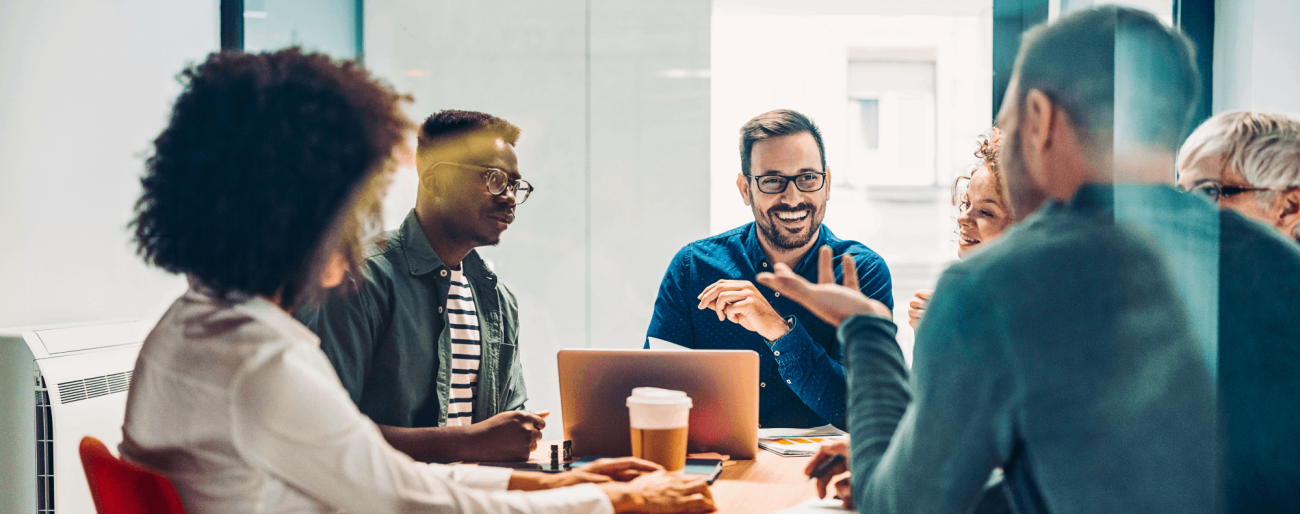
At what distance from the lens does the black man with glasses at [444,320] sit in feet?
4.98

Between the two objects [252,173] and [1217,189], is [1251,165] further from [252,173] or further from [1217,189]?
[252,173]

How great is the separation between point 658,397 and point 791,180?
1089 mm

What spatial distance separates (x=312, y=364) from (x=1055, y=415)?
75cm

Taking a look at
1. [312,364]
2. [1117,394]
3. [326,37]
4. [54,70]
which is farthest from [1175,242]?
[326,37]

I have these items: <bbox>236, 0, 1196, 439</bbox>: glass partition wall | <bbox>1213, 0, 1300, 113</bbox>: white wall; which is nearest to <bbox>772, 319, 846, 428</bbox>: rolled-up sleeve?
<bbox>1213, 0, 1300, 113</bbox>: white wall

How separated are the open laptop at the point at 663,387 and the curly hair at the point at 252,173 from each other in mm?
619

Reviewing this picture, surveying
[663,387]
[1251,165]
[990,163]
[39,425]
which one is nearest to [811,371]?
[663,387]

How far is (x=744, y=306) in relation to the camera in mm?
1797

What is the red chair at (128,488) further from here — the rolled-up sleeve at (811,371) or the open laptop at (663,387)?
the rolled-up sleeve at (811,371)

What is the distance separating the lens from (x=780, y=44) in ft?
11.1

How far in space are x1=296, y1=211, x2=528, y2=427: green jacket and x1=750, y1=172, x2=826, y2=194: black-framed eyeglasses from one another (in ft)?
2.97

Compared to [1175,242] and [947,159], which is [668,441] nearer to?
[1175,242]

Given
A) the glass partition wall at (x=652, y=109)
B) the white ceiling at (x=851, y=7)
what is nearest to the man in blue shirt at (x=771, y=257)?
the glass partition wall at (x=652, y=109)

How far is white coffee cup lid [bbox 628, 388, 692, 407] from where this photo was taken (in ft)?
4.42
